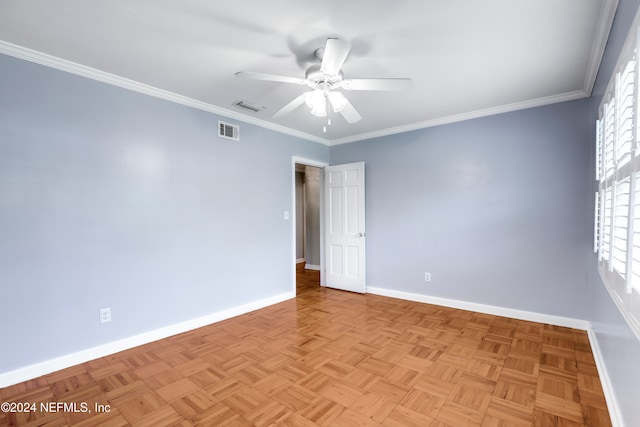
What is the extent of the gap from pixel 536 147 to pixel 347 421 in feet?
10.9

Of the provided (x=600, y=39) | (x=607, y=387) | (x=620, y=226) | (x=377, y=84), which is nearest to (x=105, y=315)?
(x=377, y=84)

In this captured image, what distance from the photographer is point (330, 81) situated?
218cm

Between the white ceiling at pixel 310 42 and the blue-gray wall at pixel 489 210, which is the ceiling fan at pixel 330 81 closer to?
the white ceiling at pixel 310 42

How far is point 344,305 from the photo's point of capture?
4.00 meters

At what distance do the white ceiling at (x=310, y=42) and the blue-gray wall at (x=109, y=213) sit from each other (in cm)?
33

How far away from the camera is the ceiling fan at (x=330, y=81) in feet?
6.03

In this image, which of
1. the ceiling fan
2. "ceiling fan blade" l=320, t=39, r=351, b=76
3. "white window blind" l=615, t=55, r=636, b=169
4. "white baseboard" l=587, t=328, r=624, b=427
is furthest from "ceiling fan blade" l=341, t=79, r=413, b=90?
"white baseboard" l=587, t=328, r=624, b=427

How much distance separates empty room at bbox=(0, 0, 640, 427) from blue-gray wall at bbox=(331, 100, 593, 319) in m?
0.02

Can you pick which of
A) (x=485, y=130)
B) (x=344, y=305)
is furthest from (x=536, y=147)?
(x=344, y=305)

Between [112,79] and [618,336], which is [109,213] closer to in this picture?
[112,79]

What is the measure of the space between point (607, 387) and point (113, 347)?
3770 millimetres

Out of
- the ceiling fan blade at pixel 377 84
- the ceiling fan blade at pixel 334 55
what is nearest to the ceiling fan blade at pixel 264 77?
the ceiling fan blade at pixel 334 55

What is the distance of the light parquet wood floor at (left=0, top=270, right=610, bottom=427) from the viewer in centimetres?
181

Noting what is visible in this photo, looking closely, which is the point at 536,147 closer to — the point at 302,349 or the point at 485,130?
the point at 485,130
